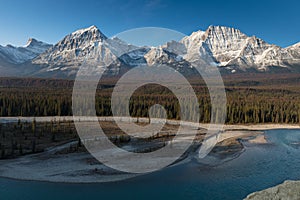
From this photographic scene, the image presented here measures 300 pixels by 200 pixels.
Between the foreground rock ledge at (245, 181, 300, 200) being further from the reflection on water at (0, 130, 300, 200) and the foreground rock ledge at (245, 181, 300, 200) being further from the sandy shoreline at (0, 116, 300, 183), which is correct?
the sandy shoreline at (0, 116, 300, 183)

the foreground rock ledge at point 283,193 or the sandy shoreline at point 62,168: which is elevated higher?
the foreground rock ledge at point 283,193

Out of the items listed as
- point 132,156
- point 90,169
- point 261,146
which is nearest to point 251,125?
point 261,146

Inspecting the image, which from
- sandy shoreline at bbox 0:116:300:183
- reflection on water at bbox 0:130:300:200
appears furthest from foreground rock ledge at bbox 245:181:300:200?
sandy shoreline at bbox 0:116:300:183

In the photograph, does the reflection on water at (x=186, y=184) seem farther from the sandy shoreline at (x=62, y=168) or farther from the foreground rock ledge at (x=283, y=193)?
the foreground rock ledge at (x=283, y=193)

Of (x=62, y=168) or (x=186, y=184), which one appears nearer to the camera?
(x=186, y=184)

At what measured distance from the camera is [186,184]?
107 ft

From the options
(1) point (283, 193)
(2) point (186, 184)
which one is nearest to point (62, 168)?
(2) point (186, 184)

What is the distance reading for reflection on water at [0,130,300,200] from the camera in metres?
29.7

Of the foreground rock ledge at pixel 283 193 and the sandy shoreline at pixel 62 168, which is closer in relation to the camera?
the foreground rock ledge at pixel 283 193

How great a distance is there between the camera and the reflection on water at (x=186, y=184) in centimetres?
2966

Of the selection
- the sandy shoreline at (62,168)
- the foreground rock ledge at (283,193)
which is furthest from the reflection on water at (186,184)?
the foreground rock ledge at (283,193)

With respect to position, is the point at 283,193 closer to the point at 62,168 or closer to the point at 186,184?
the point at 186,184

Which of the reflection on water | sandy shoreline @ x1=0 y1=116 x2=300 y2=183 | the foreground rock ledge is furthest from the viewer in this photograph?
sandy shoreline @ x1=0 y1=116 x2=300 y2=183

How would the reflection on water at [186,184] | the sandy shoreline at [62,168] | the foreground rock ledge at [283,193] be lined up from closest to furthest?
the foreground rock ledge at [283,193]
the reflection on water at [186,184]
the sandy shoreline at [62,168]
